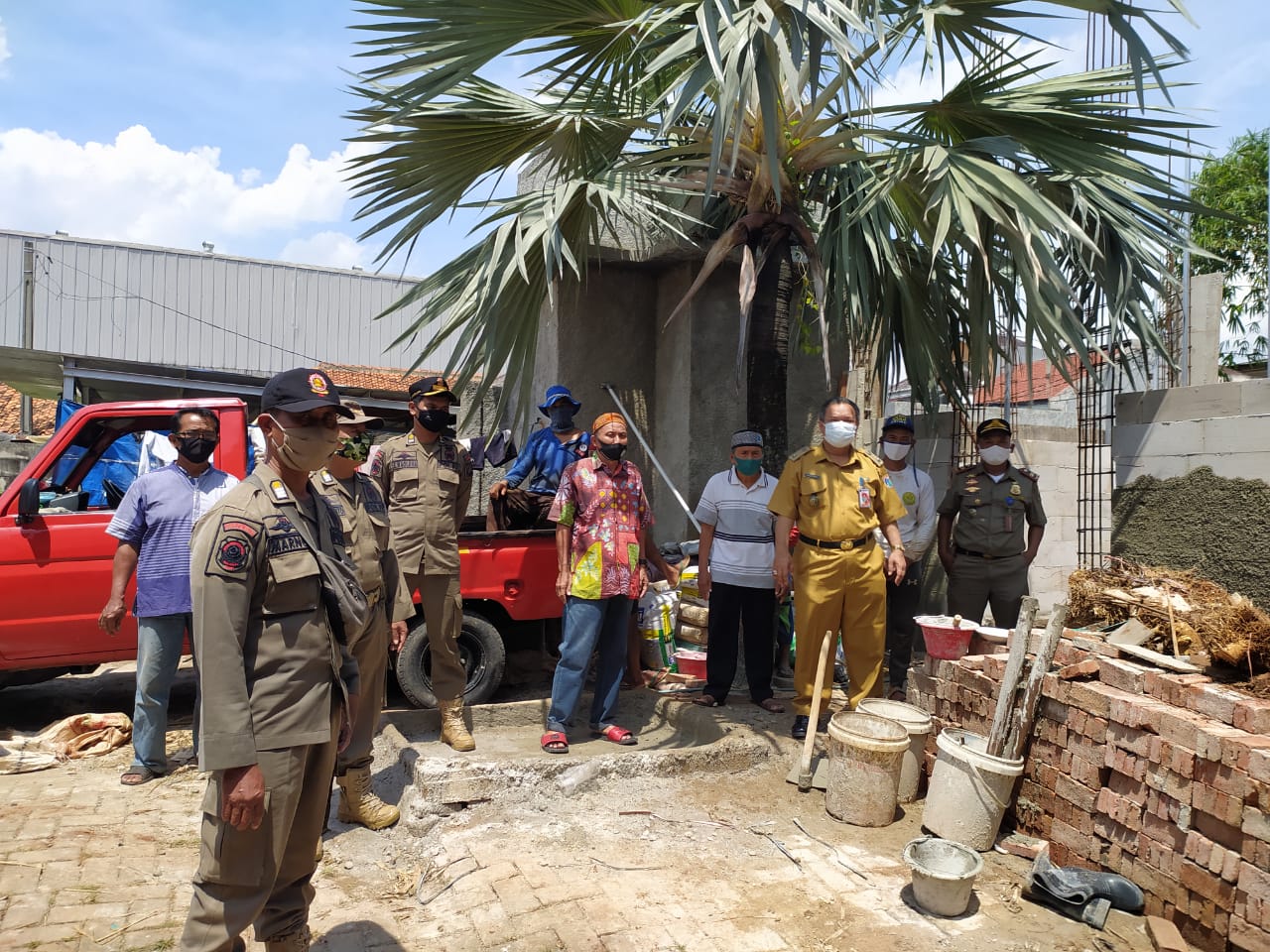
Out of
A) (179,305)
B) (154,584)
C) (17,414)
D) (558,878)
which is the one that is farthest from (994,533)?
(179,305)

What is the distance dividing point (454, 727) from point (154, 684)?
1.57 meters

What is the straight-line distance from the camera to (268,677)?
2445 mm

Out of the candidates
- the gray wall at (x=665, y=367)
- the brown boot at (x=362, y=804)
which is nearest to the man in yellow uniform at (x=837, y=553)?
the brown boot at (x=362, y=804)

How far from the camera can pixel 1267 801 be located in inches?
116

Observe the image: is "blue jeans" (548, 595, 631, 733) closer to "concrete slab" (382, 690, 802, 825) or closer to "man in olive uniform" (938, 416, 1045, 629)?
"concrete slab" (382, 690, 802, 825)

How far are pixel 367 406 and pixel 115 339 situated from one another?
1879 cm

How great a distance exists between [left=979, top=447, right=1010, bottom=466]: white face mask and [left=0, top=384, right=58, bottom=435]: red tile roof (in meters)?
19.2

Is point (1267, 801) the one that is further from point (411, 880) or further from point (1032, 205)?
point (411, 880)

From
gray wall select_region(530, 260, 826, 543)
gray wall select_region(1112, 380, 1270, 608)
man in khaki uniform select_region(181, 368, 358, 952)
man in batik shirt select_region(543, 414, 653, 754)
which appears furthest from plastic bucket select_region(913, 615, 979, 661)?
man in khaki uniform select_region(181, 368, 358, 952)

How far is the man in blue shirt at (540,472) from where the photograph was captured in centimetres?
624

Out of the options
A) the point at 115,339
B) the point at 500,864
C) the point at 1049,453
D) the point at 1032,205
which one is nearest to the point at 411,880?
the point at 500,864

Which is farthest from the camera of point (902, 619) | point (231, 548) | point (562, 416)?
point (562, 416)

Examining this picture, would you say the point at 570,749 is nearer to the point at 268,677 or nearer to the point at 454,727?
the point at 454,727

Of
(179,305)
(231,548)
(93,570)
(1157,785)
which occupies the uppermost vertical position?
(179,305)
